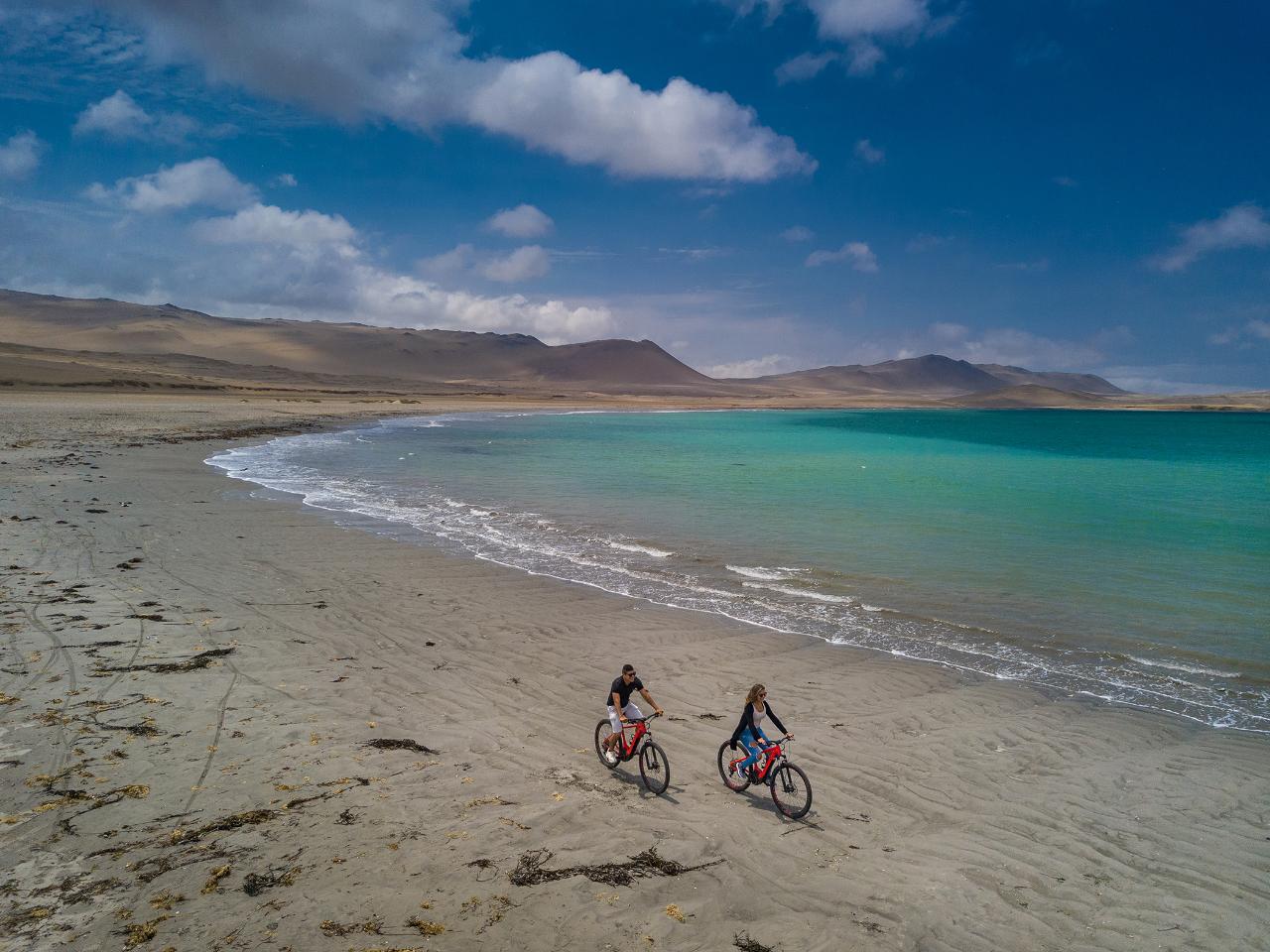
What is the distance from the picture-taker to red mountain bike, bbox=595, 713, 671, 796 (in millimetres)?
7195

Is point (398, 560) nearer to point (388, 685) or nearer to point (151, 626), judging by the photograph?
point (151, 626)

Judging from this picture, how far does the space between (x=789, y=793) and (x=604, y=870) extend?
2.08m

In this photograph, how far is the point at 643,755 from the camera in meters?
7.25

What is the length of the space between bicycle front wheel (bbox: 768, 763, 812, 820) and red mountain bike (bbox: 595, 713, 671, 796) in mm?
1090

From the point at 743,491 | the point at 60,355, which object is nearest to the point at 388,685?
the point at 743,491

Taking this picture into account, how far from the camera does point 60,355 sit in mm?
109625

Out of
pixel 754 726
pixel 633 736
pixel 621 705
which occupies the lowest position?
pixel 633 736

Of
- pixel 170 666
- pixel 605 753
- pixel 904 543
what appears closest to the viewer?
pixel 605 753

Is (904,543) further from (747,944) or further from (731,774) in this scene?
(747,944)

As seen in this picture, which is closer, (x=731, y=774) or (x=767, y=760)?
(x=767, y=760)

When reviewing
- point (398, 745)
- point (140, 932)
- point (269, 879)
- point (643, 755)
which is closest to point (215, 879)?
point (269, 879)

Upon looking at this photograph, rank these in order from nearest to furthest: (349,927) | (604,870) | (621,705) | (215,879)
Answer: (349,927)
(215,879)
(604,870)
(621,705)

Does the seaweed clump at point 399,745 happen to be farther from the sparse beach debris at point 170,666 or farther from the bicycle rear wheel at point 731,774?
the sparse beach debris at point 170,666

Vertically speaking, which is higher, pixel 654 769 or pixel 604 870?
pixel 654 769
